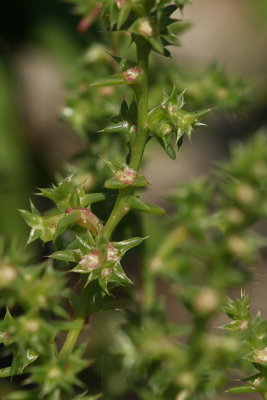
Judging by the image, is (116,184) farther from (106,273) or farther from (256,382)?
(256,382)

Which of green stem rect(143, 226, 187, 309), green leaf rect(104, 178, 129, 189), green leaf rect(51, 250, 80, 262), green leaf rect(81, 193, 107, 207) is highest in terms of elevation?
green leaf rect(104, 178, 129, 189)

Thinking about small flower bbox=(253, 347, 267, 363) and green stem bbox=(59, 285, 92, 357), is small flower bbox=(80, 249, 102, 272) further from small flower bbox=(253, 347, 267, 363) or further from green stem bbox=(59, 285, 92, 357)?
small flower bbox=(253, 347, 267, 363)

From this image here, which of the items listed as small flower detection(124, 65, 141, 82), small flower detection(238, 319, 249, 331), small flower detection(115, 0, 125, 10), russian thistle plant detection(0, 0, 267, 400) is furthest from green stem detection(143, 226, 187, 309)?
small flower detection(115, 0, 125, 10)

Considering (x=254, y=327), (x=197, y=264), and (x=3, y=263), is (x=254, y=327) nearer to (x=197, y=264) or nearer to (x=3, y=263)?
A: (x=3, y=263)

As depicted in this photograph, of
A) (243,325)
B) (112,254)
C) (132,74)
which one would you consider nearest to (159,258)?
(243,325)

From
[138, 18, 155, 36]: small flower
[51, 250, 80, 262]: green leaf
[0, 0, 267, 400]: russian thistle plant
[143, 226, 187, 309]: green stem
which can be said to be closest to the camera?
[0, 0, 267, 400]: russian thistle plant
